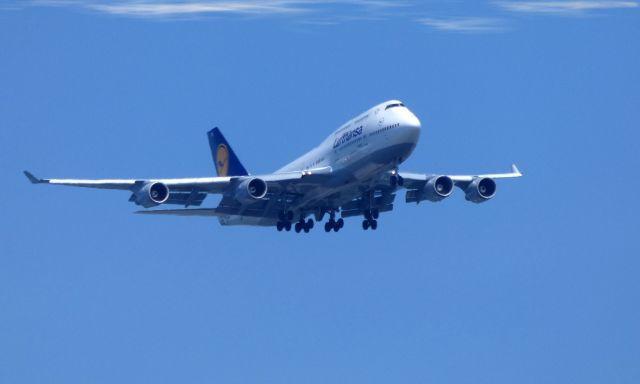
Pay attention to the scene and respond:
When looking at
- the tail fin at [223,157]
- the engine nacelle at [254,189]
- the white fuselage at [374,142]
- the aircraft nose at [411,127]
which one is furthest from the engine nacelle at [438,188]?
the tail fin at [223,157]

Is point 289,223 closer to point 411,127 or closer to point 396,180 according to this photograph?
point 396,180

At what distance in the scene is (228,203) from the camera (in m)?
79.3

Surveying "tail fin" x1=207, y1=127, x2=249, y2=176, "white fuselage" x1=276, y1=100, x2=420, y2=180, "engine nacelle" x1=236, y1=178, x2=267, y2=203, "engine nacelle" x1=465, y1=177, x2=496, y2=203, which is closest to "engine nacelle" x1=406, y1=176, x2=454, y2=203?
"engine nacelle" x1=465, y1=177, x2=496, y2=203

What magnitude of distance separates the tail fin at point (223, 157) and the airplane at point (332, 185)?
25.7 feet

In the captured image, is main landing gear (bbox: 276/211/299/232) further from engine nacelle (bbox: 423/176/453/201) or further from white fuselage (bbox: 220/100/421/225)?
engine nacelle (bbox: 423/176/453/201)

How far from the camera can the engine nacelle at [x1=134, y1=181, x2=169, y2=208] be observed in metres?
73.7

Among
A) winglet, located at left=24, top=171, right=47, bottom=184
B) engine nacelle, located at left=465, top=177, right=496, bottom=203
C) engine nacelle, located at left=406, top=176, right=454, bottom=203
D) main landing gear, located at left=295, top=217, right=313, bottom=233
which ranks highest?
engine nacelle, located at left=465, top=177, right=496, bottom=203

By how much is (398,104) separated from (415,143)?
273 cm

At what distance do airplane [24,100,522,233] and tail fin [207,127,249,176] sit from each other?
783 cm

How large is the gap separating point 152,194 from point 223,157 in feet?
65.2

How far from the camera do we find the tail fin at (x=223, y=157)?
91.6m

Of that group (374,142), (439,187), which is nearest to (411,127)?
(374,142)

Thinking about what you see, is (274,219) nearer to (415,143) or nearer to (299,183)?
(299,183)

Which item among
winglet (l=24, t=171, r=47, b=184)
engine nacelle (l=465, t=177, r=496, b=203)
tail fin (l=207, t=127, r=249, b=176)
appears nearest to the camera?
winglet (l=24, t=171, r=47, b=184)
